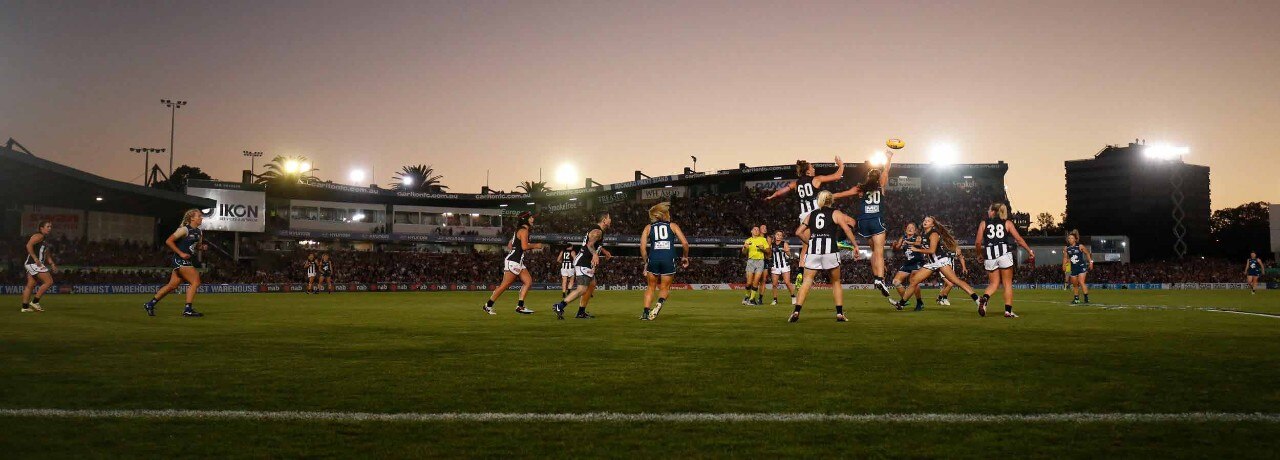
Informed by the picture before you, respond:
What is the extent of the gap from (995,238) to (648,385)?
11422 millimetres

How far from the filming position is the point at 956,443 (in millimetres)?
4371

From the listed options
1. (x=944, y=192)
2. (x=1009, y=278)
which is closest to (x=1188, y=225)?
(x=944, y=192)

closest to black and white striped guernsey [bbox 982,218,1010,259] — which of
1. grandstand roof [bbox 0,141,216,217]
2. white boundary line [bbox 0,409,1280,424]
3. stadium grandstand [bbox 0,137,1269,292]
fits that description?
white boundary line [bbox 0,409,1280,424]

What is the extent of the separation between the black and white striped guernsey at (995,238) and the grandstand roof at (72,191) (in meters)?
34.0

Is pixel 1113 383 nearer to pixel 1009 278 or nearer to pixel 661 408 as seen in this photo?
pixel 661 408

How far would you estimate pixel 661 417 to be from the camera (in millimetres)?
5086

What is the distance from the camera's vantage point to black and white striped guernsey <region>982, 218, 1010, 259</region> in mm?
15594

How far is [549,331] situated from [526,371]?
4825 mm

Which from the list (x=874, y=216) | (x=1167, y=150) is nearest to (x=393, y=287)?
(x=874, y=216)

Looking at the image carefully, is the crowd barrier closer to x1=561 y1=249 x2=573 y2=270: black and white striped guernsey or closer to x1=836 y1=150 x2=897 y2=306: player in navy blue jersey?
x1=561 y1=249 x2=573 y2=270: black and white striped guernsey

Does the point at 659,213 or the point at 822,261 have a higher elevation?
the point at 659,213

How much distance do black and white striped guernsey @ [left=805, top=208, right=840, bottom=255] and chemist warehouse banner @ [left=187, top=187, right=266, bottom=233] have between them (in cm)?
5697

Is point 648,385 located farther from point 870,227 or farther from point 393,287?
point 393,287

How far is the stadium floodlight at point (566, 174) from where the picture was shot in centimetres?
8738
